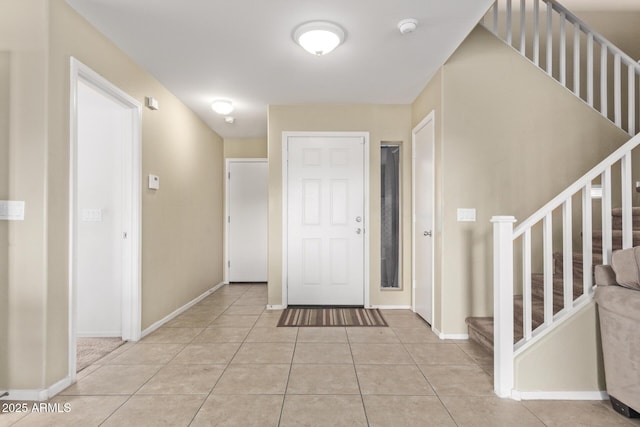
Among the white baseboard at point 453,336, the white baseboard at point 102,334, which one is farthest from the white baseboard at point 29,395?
the white baseboard at point 453,336

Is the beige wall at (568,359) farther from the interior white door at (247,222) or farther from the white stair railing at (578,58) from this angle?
the interior white door at (247,222)

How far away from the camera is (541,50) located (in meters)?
3.99

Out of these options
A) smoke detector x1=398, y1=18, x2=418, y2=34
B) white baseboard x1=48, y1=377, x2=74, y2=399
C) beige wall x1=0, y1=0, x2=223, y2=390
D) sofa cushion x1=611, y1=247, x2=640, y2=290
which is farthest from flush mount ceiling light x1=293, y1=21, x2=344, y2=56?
white baseboard x1=48, y1=377, x2=74, y2=399

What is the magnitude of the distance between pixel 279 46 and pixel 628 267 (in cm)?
263

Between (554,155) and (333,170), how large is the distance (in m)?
2.17

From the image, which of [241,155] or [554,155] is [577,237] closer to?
[554,155]

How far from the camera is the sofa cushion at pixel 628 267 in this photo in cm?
174

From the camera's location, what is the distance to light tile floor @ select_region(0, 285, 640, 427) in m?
1.83

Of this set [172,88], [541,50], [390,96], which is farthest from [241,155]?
[541,50]

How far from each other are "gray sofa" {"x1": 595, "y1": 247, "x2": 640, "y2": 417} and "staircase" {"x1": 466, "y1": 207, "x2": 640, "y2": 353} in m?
0.55

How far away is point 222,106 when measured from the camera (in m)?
3.96

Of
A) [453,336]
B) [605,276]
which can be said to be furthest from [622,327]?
[453,336]

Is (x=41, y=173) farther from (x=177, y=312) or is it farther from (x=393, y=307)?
(x=393, y=307)

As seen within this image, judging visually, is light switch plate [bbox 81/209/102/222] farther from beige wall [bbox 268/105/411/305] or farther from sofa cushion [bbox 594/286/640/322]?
sofa cushion [bbox 594/286/640/322]
